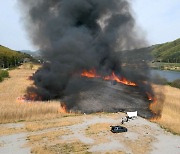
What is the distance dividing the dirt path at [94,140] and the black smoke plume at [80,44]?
20.0 metres

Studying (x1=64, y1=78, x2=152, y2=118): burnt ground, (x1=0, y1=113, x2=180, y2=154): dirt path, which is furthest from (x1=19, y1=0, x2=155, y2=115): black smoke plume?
(x1=0, y1=113, x2=180, y2=154): dirt path

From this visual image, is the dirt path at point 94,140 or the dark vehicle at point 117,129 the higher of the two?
the dark vehicle at point 117,129

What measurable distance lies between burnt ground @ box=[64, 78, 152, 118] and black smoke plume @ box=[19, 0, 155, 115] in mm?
1001

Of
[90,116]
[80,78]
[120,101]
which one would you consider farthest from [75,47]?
[90,116]

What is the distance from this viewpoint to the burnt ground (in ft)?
161

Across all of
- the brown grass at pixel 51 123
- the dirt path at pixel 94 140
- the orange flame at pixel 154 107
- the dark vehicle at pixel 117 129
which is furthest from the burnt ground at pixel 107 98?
the dark vehicle at pixel 117 129

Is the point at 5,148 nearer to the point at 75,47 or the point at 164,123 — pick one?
the point at 164,123

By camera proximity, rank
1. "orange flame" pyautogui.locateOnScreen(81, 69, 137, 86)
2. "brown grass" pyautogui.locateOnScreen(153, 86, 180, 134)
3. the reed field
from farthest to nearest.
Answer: "orange flame" pyautogui.locateOnScreen(81, 69, 137, 86) < the reed field < "brown grass" pyautogui.locateOnScreen(153, 86, 180, 134)

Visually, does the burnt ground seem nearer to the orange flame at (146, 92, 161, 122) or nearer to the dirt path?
the orange flame at (146, 92, 161, 122)

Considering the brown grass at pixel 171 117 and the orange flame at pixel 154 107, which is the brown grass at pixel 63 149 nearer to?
the brown grass at pixel 171 117

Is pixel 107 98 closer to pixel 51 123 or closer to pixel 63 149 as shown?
pixel 51 123

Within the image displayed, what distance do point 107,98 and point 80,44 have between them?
53.6ft

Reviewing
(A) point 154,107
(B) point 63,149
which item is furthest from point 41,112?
(A) point 154,107

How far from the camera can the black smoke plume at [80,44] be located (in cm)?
5975
